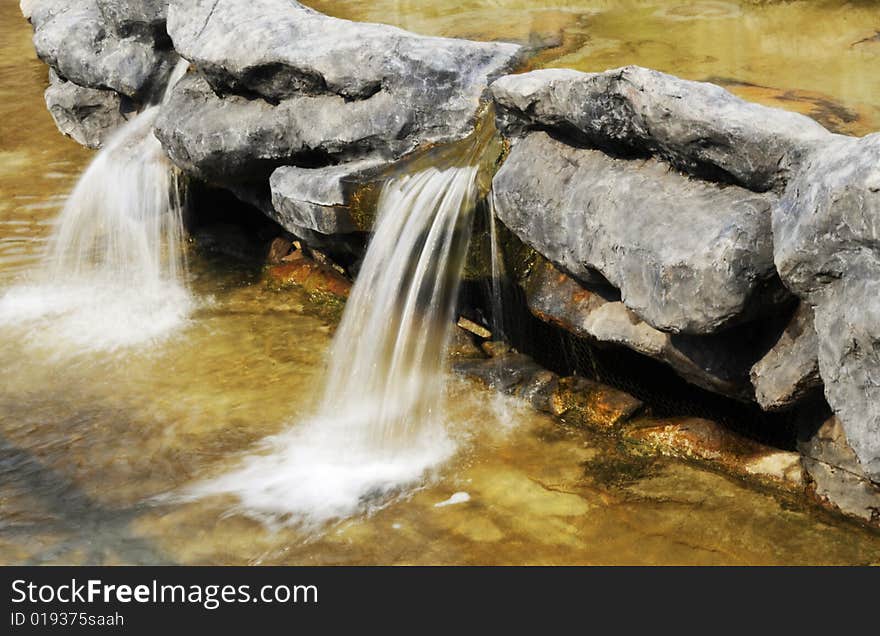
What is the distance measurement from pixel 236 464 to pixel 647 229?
2031 millimetres

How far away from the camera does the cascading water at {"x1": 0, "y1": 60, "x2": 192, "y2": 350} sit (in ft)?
21.1

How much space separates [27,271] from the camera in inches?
279

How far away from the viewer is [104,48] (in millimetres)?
7582

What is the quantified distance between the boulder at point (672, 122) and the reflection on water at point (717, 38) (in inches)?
47.1

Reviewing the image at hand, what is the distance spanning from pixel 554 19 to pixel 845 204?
4.52 meters

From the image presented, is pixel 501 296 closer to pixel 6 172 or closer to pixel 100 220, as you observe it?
pixel 100 220

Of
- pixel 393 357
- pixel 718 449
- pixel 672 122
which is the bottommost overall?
pixel 718 449

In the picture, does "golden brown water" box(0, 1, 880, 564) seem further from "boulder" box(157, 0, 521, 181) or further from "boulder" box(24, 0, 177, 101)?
"boulder" box(24, 0, 177, 101)

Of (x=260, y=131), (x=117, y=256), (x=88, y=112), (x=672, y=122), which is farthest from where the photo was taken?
(x=88, y=112)

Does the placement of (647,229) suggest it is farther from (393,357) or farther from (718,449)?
(393,357)

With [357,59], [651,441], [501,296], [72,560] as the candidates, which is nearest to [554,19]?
[357,59]

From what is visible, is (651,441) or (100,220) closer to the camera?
(651,441)

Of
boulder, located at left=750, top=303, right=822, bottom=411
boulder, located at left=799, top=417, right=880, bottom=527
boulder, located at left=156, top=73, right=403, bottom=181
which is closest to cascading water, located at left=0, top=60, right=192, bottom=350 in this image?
boulder, located at left=156, top=73, right=403, bottom=181

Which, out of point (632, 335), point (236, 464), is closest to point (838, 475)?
point (632, 335)
